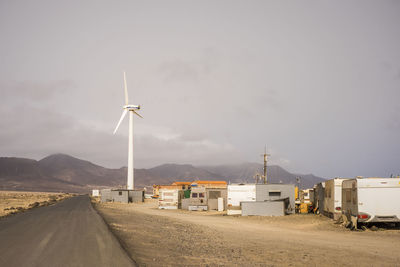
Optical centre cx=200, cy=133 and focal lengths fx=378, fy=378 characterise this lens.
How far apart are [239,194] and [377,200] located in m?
18.1

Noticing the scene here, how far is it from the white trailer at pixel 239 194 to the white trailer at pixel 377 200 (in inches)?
669

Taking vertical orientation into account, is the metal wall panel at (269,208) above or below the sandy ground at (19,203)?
above

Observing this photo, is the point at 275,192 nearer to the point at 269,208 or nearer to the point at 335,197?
the point at 269,208

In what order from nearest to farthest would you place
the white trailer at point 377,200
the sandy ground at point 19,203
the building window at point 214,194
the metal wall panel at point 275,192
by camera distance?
the white trailer at point 377,200 < the metal wall panel at point 275,192 < the sandy ground at point 19,203 < the building window at point 214,194

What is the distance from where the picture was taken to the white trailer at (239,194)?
39.2 meters

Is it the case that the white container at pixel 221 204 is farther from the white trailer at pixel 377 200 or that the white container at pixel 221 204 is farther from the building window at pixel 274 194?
the white trailer at pixel 377 200

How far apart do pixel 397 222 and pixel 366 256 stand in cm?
1065

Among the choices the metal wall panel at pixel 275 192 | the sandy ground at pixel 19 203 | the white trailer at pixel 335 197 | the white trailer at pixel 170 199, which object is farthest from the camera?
the white trailer at pixel 170 199

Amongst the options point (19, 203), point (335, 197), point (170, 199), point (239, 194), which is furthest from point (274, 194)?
point (19, 203)

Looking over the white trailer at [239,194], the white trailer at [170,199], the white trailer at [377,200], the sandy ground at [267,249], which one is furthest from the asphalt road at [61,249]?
the white trailer at [170,199]

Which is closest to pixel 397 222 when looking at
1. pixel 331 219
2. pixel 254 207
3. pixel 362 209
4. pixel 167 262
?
pixel 362 209

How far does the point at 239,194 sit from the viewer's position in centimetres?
3947

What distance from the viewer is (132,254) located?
14.0 metres

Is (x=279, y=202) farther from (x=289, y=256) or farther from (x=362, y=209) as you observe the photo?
(x=289, y=256)
